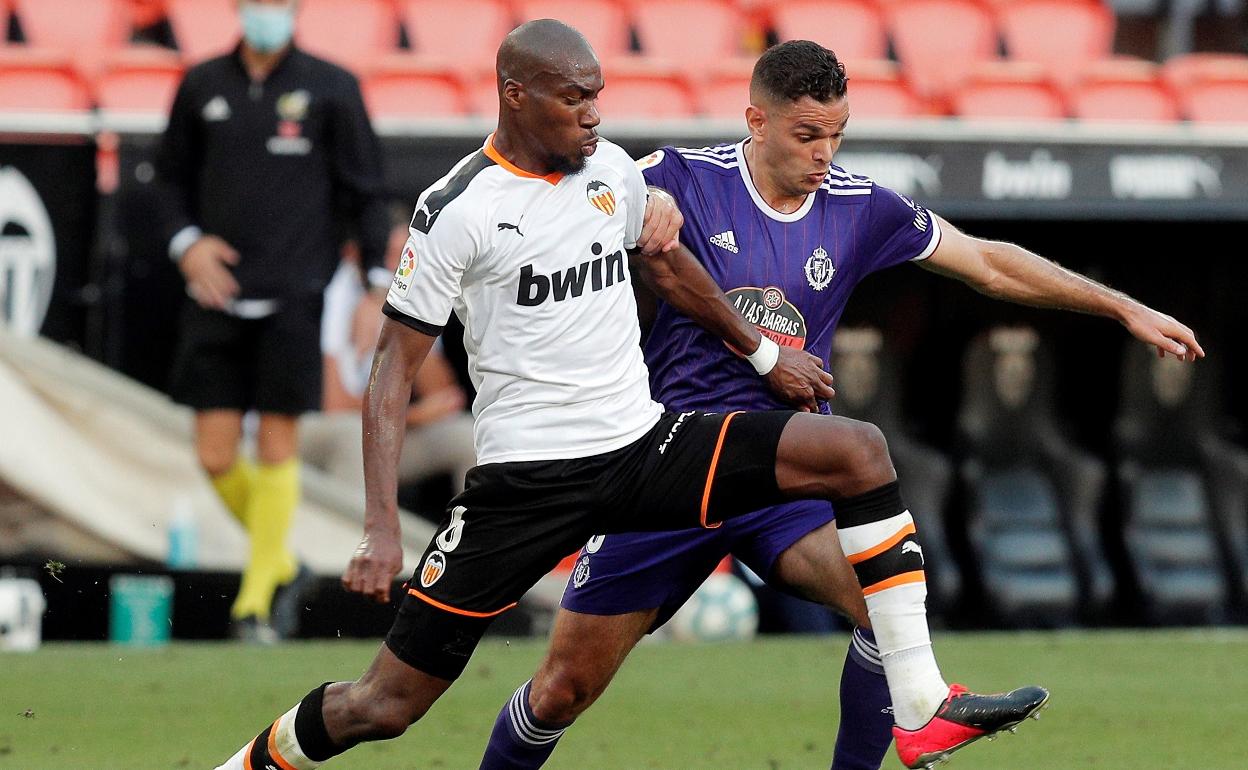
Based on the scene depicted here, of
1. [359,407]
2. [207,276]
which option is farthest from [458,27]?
[207,276]

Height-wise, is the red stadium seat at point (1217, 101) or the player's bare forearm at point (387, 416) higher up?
the player's bare forearm at point (387, 416)

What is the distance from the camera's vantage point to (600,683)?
4.72 metres

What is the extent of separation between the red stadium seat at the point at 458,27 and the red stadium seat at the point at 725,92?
1467 mm

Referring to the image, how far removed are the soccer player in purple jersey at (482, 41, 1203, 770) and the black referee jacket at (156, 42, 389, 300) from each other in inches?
129

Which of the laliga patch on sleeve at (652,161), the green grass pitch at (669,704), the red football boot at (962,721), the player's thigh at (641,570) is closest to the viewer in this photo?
the red football boot at (962,721)

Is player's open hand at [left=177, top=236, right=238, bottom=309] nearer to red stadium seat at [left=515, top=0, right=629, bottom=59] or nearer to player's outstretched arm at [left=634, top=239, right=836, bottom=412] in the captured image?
player's outstretched arm at [left=634, top=239, right=836, bottom=412]

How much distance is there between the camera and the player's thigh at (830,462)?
437 centimetres

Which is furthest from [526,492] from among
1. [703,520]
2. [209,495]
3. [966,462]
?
[966,462]

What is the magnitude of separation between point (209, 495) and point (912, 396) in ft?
13.8

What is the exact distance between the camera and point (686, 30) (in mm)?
11664

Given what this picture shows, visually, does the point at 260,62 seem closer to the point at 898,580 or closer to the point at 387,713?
the point at 387,713

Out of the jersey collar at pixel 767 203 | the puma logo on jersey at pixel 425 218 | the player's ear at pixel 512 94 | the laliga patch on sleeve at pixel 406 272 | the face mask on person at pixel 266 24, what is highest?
the player's ear at pixel 512 94

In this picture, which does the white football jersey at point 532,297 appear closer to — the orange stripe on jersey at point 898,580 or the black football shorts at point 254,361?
the orange stripe on jersey at point 898,580

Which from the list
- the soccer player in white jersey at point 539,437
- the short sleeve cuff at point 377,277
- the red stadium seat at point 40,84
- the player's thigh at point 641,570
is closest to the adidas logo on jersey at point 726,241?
the soccer player in white jersey at point 539,437
